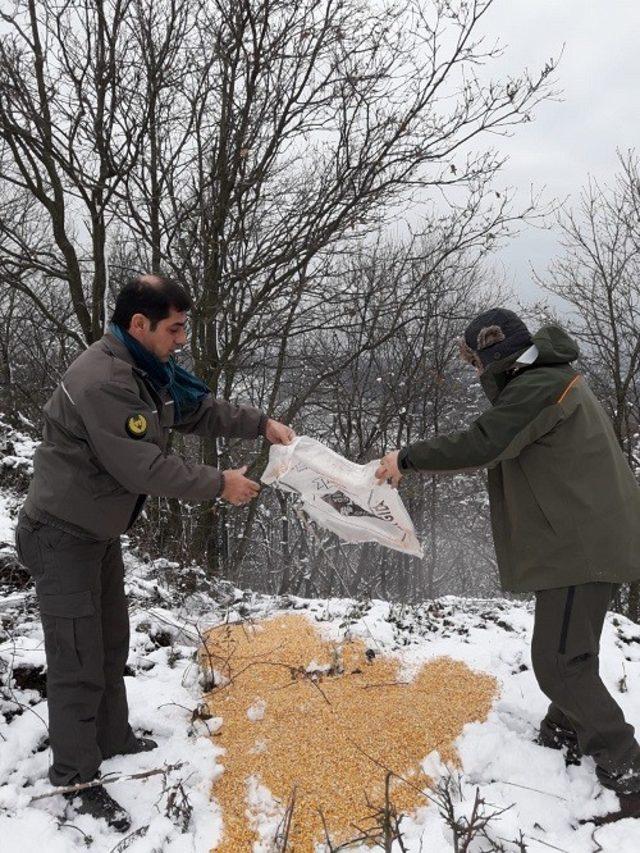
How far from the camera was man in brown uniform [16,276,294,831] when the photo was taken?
2277 mm

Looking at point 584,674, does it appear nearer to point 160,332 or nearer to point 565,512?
point 565,512

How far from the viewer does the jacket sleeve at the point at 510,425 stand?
2.51 m

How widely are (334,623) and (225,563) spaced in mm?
5717

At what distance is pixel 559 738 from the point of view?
2859 mm

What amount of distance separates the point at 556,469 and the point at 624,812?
4.50 feet

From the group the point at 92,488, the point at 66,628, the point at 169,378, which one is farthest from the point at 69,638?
the point at 169,378

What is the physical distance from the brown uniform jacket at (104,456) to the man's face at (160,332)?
0.09 metres

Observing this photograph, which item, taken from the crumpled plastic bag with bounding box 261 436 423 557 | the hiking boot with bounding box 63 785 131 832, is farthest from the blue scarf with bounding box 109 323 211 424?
the hiking boot with bounding box 63 785 131 832

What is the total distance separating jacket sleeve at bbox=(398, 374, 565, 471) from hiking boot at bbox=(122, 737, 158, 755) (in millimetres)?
1912

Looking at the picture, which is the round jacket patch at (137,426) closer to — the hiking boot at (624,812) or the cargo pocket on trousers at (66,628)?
the cargo pocket on trousers at (66,628)

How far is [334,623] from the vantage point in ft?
14.3

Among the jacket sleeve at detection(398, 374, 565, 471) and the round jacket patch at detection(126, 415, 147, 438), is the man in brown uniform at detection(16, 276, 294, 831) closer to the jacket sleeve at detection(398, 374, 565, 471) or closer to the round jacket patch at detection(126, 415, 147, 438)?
the round jacket patch at detection(126, 415, 147, 438)

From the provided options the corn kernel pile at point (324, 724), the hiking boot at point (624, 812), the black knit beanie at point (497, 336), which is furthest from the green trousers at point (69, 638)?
the hiking boot at point (624, 812)

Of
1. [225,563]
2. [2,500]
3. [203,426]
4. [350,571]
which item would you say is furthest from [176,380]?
[350,571]
